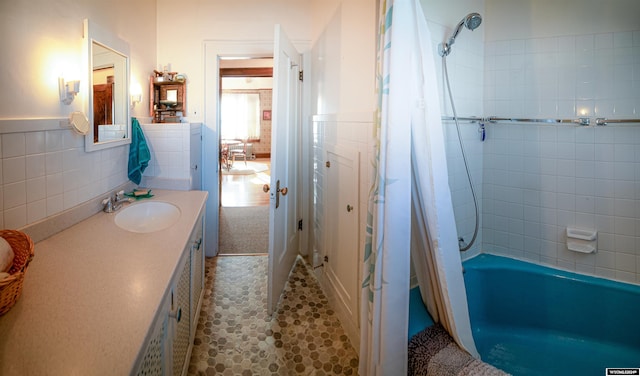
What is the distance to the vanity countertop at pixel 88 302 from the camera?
688 mm

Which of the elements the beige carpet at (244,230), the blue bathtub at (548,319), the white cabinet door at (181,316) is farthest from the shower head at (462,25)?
the beige carpet at (244,230)

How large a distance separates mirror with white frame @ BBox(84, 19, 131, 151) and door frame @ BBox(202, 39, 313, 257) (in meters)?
0.80

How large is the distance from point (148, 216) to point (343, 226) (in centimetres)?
121

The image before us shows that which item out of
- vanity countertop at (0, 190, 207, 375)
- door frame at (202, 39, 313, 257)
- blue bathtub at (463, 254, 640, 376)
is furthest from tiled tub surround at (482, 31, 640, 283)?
vanity countertop at (0, 190, 207, 375)

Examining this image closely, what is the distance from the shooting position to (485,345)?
5.86ft

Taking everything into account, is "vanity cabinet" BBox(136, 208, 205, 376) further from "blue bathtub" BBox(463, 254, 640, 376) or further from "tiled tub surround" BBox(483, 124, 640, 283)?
"tiled tub surround" BBox(483, 124, 640, 283)

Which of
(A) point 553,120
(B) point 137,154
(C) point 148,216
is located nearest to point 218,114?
(B) point 137,154

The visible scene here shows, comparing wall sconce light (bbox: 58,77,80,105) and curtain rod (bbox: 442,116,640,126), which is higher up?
wall sconce light (bbox: 58,77,80,105)

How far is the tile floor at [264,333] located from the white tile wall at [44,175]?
41.0 inches

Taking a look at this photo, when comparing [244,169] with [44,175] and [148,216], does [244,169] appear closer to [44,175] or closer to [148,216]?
[148,216]

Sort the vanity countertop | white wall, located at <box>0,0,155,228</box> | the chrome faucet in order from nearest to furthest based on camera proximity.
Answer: the vanity countertop → white wall, located at <box>0,0,155,228</box> → the chrome faucet

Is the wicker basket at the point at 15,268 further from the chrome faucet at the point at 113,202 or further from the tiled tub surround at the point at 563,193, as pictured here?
the tiled tub surround at the point at 563,193

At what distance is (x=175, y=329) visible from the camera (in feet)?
4.17

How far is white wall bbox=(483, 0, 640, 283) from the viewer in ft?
5.45
